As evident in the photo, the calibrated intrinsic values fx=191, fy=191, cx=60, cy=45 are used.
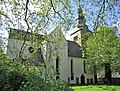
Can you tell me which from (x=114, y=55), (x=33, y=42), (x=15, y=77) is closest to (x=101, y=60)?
(x=114, y=55)


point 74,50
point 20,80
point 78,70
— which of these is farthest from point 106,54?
point 20,80

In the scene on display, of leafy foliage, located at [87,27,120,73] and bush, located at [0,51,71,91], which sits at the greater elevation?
leafy foliage, located at [87,27,120,73]

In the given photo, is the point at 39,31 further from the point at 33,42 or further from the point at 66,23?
the point at 66,23

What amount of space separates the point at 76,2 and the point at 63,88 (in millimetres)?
3742

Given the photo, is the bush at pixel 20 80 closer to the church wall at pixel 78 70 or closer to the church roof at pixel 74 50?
the church wall at pixel 78 70

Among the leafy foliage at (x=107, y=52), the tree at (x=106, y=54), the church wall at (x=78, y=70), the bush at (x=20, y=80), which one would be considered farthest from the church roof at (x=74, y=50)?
the bush at (x=20, y=80)

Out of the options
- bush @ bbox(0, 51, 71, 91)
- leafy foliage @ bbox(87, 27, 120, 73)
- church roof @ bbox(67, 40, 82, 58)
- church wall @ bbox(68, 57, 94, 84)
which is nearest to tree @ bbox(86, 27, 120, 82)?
leafy foliage @ bbox(87, 27, 120, 73)

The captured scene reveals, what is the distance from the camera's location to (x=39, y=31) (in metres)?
9.41

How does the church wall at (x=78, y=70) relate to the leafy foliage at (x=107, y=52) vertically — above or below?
below

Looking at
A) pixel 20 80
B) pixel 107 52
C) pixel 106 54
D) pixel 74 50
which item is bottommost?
pixel 20 80

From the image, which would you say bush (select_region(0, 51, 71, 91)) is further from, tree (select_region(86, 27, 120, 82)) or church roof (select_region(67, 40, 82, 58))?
church roof (select_region(67, 40, 82, 58))

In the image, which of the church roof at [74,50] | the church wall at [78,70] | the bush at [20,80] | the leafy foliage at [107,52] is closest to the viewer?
the bush at [20,80]

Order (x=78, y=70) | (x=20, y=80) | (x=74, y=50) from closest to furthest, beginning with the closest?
(x=20, y=80) → (x=78, y=70) → (x=74, y=50)

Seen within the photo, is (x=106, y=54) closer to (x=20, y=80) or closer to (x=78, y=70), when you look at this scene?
(x=78, y=70)
